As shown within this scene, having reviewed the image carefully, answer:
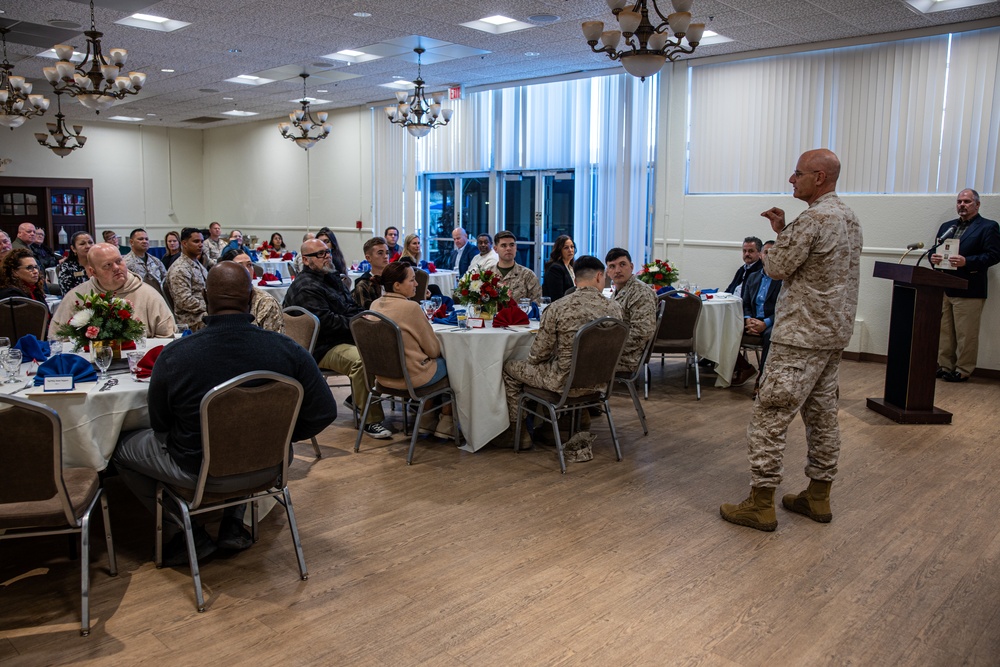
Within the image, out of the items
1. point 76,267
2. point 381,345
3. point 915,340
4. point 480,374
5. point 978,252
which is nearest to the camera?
point 381,345

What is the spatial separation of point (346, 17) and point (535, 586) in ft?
21.3

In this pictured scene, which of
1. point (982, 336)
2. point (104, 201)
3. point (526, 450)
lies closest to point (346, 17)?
point (526, 450)

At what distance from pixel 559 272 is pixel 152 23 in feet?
16.9

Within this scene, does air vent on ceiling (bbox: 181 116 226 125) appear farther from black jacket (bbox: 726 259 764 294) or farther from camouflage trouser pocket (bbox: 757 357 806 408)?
camouflage trouser pocket (bbox: 757 357 806 408)

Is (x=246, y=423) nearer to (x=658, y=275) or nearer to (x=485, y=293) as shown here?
(x=485, y=293)

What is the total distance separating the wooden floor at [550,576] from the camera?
9.57ft

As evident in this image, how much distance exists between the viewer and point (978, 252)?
764 cm

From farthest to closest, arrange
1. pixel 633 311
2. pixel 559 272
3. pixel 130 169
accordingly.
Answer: pixel 130 169
pixel 559 272
pixel 633 311

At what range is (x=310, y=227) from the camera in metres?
16.2

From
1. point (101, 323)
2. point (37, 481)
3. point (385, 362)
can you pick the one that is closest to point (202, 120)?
point (385, 362)

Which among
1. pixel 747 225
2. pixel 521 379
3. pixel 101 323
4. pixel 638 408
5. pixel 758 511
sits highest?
pixel 747 225

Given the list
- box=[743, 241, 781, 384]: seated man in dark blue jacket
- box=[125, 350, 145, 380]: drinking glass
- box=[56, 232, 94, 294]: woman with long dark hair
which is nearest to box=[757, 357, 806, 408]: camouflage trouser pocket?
box=[125, 350, 145, 380]: drinking glass

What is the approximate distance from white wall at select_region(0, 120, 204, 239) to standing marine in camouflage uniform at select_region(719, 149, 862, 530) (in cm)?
1659

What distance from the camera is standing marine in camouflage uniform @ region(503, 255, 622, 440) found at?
473cm
